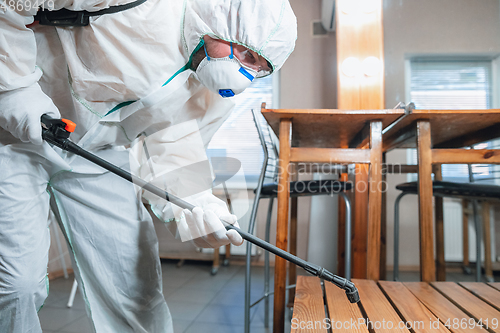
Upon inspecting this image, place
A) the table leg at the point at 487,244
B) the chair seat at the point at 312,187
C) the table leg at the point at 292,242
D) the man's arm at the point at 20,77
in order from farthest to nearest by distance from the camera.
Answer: the table leg at the point at 487,244
the table leg at the point at 292,242
the chair seat at the point at 312,187
the man's arm at the point at 20,77

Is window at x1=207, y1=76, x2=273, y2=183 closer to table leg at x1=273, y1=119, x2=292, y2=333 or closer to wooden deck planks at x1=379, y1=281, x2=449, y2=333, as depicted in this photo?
table leg at x1=273, y1=119, x2=292, y2=333

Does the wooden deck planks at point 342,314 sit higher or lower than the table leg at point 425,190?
lower

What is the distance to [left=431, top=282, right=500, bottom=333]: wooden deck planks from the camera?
1.81ft

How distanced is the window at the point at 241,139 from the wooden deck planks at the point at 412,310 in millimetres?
382

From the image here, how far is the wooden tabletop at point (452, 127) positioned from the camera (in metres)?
0.94

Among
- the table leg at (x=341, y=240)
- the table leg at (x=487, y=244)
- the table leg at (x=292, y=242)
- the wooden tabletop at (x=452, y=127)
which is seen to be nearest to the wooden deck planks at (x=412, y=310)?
the wooden tabletop at (x=452, y=127)

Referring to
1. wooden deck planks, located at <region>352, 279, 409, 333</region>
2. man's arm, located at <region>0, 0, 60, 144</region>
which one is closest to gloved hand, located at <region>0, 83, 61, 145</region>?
man's arm, located at <region>0, 0, 60, 144</region>

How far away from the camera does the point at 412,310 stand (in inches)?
24.1

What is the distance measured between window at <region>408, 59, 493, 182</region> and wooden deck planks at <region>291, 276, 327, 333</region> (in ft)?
3.85

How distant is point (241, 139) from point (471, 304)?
629 millimetres

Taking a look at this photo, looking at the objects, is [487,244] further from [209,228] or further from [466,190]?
[209,228]

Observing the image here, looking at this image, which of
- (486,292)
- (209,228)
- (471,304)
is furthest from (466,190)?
(209,228)

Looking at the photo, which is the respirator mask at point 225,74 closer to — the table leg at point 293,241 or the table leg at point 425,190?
the table leg at point 425,190

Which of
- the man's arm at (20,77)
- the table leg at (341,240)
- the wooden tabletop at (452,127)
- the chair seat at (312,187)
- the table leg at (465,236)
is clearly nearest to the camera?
the man's arm at (20,77)
